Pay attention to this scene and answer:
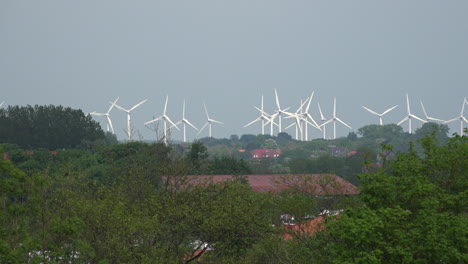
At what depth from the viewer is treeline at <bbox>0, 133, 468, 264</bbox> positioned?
26.2 m

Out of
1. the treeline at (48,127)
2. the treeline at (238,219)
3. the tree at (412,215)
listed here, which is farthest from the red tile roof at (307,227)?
the treeline at (48,127)

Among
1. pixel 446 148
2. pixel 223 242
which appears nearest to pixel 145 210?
pixel 223 242

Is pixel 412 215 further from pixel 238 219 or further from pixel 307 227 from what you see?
pixel 238 219

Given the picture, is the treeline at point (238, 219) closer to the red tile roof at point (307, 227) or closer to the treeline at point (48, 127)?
the red tile roof at point (307, 227)

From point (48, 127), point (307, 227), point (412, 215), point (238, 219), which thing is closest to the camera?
point (412, 215)

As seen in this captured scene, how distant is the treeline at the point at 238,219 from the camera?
26219mm

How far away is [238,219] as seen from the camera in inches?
1465

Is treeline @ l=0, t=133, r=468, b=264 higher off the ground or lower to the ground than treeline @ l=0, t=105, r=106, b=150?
lower

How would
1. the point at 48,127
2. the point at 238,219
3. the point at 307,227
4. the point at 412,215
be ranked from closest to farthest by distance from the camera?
the point at 412,215 → the point at 307,227 → the point at 238,219 → the point at 48,127

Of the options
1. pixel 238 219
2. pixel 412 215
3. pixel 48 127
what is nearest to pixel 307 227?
pixel 238 219

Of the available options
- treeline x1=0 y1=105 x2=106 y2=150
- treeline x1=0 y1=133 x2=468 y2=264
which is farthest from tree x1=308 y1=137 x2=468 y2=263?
treeline x1=0 y1=105 x2=106 y2=150

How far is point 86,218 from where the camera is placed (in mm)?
32469

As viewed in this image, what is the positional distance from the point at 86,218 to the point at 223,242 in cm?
760

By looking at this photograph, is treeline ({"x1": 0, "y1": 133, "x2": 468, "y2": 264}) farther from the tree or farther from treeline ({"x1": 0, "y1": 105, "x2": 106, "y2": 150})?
treeline ({"x1": 0, "y1": 105, "x2": 106, "y2": 150})
